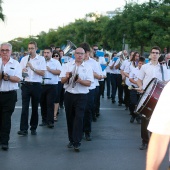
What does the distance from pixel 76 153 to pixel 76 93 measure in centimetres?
105

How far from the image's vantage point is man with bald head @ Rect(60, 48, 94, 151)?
761 centimetres

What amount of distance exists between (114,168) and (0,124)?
2491mm

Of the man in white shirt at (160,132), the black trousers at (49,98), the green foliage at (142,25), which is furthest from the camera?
the green foliage at (142,25)

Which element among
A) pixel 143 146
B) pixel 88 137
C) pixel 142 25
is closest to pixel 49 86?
pixel 88 137

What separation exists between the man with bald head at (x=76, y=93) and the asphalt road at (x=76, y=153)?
0.33 m

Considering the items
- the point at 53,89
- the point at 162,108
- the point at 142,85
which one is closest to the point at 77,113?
the point at 142,85

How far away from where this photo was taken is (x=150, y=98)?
21.7ft

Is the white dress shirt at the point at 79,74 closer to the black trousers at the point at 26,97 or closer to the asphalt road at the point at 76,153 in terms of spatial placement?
the asphalt road at the point at 76,153

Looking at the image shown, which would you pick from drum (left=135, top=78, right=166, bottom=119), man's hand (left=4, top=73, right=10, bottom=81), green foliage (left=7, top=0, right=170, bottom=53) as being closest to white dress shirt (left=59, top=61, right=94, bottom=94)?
man's hand (left=4, top=73, right=10, bottom=81)

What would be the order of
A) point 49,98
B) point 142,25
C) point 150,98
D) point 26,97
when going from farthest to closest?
point 142,25 < point 49,98 < point 26,97 < point 150,98

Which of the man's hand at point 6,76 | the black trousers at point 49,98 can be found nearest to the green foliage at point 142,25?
the black trousers at point 49,98

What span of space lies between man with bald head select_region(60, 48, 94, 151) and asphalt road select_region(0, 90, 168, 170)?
0.33m

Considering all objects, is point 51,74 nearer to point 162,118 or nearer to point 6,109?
point 6,109

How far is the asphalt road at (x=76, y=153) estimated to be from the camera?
21.6ft
